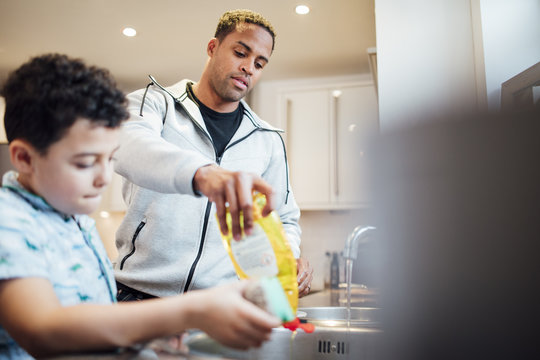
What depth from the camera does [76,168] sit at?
57cm

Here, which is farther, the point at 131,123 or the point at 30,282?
the point at 131,123

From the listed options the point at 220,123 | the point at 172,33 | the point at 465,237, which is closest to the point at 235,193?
the point at 465,237

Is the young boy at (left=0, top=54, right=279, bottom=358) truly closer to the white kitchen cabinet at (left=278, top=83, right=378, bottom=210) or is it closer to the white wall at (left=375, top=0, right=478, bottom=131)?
the white wall at (left=375, top=0, right=478, bottom=131)

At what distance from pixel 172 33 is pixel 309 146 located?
1309mm

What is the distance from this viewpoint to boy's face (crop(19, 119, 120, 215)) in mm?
563

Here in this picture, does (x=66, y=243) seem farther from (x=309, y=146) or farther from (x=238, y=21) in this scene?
(x=309, y=146)

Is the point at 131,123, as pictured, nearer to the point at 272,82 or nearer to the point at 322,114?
the point at 322,114

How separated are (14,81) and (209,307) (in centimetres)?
43

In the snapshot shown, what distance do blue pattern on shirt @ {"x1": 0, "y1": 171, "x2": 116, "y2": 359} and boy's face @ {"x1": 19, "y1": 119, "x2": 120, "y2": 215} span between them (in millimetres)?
30

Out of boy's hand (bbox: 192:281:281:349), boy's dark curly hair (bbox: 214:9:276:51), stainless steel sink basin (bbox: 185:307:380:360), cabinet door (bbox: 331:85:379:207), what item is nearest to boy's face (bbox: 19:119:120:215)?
boy's hand (bbox: 192:281:281:349)

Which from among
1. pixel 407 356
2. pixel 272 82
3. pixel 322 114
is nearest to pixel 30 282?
pixel 407 356

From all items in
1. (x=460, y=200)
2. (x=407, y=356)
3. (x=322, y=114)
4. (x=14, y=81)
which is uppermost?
(x=322, y=114)

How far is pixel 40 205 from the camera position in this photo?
605mm

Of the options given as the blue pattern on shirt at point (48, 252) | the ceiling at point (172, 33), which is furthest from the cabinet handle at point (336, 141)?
the blue pattern on shirt at point (48, 252)
